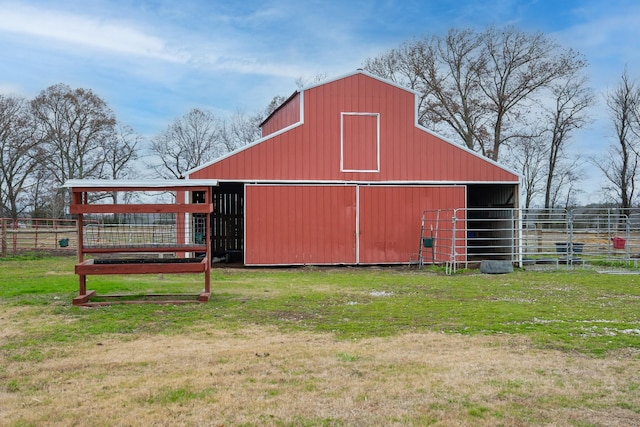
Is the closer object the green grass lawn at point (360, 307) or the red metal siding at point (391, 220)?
the green grass lawn at point (360, 307)

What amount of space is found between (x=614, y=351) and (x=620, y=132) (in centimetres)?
3279

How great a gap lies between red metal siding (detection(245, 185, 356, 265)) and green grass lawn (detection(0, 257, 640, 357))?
91.5 inches

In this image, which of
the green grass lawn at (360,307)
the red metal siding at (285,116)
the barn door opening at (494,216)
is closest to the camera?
the green grass lawn at (360,307)

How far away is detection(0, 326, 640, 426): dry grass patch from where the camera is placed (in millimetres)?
4238

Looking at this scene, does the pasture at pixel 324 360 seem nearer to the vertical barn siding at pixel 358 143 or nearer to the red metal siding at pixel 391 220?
the red metal siding at pixel 391 220

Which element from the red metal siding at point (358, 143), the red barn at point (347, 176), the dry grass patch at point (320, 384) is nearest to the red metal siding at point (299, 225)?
the red barn at point (347, 176)

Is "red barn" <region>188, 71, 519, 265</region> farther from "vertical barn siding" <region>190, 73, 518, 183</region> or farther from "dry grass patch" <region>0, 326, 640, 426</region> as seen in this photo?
"dry grass patch" <region>0, 326, 640, 426</region>

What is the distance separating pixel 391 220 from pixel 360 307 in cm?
891

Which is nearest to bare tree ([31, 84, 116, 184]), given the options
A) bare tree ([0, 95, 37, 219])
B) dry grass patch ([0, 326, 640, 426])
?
bare tree ([0, 95, 37, 219])

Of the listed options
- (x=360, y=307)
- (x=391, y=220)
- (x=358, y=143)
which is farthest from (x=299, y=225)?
(x=360, y=307)

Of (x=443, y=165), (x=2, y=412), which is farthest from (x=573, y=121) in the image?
(x=2, y=412)

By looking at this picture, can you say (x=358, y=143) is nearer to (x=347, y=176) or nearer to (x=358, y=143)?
(x=358, y=143)

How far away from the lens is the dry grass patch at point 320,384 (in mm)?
4238

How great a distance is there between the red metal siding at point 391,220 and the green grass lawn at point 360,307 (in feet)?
9.88
